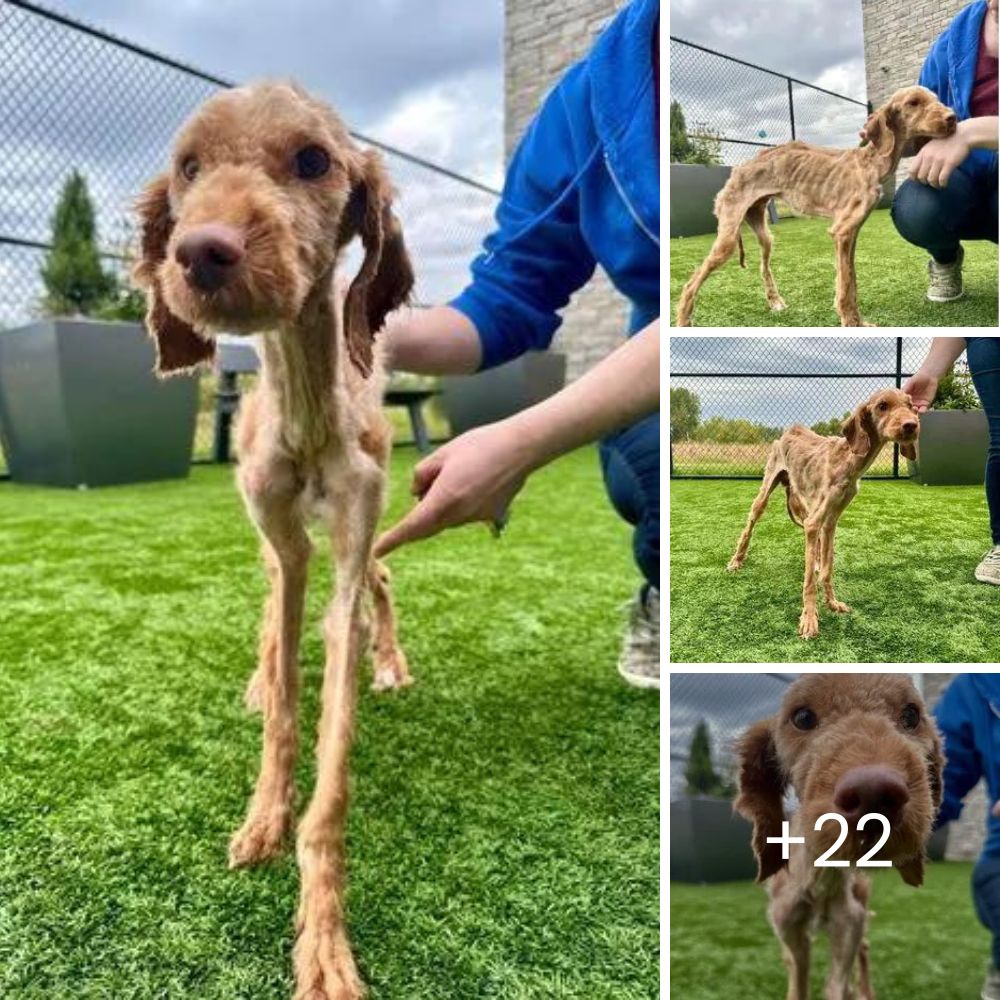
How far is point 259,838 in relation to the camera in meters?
1.31

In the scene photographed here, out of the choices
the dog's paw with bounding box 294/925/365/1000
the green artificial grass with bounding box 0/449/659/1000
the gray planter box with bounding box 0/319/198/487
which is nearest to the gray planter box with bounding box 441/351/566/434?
the gray planter box with bounding box 0/319/198/487

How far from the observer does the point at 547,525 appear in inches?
158

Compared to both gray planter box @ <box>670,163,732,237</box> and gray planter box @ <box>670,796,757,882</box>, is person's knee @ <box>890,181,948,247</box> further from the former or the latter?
gray planter box @ <box>670,796,757,882</box>

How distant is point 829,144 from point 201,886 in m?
1.10

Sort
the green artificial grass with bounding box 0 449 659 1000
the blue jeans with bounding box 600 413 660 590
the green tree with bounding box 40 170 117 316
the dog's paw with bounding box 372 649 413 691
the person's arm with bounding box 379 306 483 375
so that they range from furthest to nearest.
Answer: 1. the green tree with bounding box 40 170 117 316
2. the dog's paw with bounding box 372 649 413 691
3. the blue jeans with bounding box 600 413 660 590
4. the person's arm with bounding box 379 306 483 375
5. the green artificial grass with bounding box 0 449 659 1000

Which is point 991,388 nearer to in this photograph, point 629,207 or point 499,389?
point 629,207

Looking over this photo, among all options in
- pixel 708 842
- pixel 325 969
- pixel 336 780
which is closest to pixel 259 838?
pixel 336 780

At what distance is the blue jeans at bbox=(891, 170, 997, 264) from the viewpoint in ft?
2.63

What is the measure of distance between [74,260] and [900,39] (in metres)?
3.67

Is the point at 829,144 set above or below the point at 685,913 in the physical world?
above

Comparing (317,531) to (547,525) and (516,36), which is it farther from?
(516,36)

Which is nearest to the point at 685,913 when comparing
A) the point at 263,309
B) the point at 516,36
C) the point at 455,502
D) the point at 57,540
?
the point at 455,502

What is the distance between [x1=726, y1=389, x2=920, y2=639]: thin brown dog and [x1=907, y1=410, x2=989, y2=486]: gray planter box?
0.01 metres

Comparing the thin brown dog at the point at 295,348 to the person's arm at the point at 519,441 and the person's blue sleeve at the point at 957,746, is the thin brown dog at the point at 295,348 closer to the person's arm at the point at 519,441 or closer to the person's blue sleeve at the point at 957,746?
the person's arm at the point at 519,441
